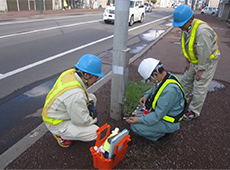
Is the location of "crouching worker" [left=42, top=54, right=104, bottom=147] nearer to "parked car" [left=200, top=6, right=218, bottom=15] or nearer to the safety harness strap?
the safety harness strap

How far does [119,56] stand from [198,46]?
120 centimetres

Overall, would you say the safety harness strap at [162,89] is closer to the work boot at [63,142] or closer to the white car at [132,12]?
the work boot at [63,142]

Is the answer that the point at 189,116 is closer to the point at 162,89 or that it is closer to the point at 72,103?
the point at 162,89

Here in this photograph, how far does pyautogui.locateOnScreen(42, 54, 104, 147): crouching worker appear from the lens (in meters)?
2.06

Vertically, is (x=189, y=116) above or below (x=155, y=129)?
below

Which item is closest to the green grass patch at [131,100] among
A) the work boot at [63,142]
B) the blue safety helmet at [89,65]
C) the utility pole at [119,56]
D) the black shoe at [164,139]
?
the utility pole at [119,56]

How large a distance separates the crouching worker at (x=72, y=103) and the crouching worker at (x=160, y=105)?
0.62m

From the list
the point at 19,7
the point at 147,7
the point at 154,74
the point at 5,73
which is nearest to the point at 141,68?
the point at 154,74

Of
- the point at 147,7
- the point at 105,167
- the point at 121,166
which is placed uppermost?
the point at 147,7

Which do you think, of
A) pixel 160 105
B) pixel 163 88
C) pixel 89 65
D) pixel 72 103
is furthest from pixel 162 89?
pixel 72 103

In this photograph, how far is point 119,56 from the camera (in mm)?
2568

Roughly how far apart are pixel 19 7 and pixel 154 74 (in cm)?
2642

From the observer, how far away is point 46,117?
7.34 feet

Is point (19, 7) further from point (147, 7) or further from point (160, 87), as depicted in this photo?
point (160, 87)
